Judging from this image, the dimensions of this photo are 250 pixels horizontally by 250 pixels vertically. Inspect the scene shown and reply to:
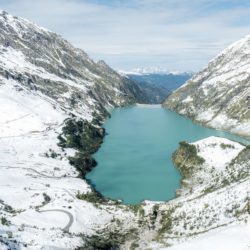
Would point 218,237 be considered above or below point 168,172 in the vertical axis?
below

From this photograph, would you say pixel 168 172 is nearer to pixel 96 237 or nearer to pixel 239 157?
pixel 239 157

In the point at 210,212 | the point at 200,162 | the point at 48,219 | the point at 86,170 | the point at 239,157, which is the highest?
the point at 86,170

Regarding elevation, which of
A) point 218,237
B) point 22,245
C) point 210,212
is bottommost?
point 218,237

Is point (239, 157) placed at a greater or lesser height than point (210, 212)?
greater

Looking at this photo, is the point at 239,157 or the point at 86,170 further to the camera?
the point at 86,170

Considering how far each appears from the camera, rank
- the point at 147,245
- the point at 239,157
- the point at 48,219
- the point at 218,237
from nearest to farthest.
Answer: the point at 218,237 < the point at 147,245 < the point at 48,219 < the point at 239,157

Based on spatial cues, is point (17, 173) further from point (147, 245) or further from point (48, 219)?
point (147, 245)

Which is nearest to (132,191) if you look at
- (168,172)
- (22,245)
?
(168,172)

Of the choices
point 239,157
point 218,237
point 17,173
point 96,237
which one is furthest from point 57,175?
point 218,237

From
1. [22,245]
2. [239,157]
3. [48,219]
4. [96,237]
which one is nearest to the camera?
[22,245]
